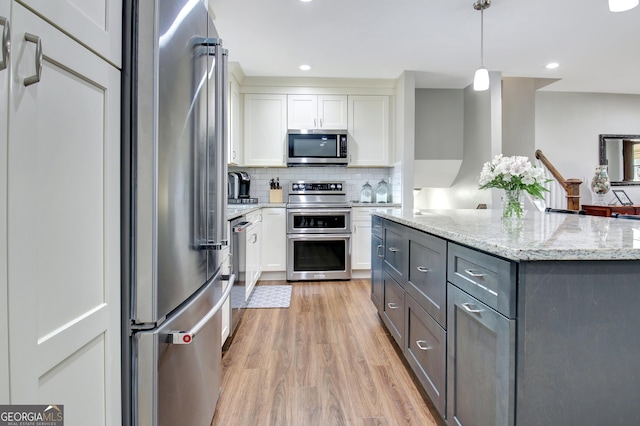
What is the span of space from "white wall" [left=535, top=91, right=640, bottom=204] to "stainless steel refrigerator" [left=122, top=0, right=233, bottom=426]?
5.90 metres

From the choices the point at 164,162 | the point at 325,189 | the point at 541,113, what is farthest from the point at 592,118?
the point at 164,162

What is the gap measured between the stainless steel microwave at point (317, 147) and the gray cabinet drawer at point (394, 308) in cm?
221

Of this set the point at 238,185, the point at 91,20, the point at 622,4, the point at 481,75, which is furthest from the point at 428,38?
the point at 91,20

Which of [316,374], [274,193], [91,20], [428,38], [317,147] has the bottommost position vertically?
Answer: [316,374]

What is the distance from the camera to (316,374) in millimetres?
1997

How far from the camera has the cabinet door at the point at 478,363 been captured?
966 mm

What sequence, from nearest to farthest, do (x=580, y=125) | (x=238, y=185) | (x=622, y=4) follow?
(x=622, y=4) < (x=238, y=185) < (x=580, y=125)

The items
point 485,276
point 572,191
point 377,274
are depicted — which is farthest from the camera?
point 572,191

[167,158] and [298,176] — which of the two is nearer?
[167,158]

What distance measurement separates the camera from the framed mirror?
5.59 meters

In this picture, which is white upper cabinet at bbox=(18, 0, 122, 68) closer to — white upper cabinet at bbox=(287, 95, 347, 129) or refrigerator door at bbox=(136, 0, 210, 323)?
refrigerator door at bbox=(136, 0, 210, 323)

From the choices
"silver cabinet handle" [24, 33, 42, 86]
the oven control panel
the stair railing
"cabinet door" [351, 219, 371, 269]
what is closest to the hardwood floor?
"cabinet door" [351, 219, 371, 269]

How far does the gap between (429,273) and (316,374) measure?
0.94 m

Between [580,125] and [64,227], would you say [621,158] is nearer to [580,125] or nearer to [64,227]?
[580,125]
